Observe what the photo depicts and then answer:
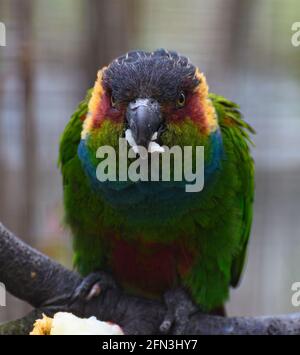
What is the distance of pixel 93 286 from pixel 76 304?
0.11 metres

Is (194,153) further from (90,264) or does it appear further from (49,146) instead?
(49,146)

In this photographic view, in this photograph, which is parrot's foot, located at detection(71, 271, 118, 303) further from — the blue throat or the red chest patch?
the blue throat

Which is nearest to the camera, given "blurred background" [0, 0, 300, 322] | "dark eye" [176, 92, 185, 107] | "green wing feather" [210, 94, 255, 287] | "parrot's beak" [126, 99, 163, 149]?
"parrot's beak" [126, 99, 163, 149]

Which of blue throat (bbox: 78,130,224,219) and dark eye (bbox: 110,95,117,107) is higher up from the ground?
dark eye (bbox: 110,95,117,107)

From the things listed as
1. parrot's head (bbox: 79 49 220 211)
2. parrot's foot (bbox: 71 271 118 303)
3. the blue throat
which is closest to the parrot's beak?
parrot's head (bbox: 79 49 220 211)

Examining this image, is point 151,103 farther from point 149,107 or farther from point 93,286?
point 93,286

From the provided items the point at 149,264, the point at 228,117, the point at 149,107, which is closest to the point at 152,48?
the point at 228,117

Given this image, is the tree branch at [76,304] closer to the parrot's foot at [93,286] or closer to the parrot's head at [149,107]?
the parrot's foot at [93,286]

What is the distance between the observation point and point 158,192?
1713mm

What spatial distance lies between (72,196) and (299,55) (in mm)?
2018

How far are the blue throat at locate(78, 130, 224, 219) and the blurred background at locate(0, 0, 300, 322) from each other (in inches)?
18.5

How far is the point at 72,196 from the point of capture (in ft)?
6.23

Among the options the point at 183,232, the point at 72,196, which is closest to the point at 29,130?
the point at 72,196

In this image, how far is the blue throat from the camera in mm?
1702
